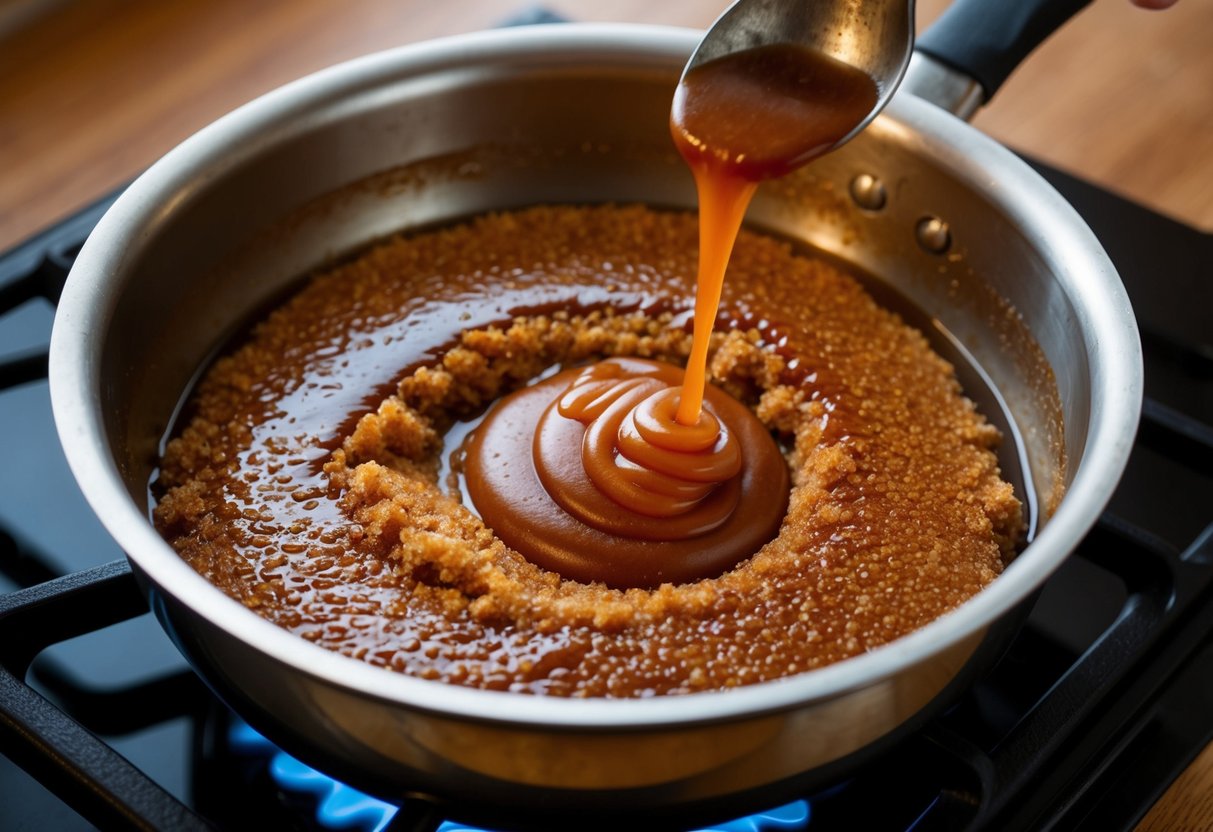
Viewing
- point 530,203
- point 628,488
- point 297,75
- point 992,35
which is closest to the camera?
point 628,488

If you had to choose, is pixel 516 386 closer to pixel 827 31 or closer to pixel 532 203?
pixel 532 203

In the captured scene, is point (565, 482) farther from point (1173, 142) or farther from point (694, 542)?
point (1173, 142)

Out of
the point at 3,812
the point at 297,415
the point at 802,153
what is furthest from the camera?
the point at 297,415

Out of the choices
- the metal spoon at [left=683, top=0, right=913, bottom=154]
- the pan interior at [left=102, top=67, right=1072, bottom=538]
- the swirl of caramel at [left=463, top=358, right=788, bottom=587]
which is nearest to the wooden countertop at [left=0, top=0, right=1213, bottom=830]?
the pan interior at [left=102, top=67, right=1072, bottom=538]

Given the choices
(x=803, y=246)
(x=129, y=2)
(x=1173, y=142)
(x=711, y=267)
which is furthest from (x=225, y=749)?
(x=1173, y=142)

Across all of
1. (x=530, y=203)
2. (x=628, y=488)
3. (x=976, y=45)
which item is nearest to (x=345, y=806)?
(x=628, y=488)
